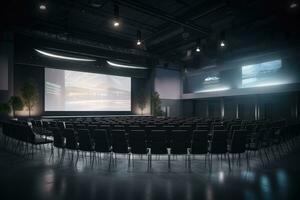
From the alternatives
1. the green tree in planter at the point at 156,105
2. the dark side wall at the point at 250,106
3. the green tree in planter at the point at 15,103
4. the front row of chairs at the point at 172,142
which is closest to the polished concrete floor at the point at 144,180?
the front row of chairs at the point at 172,142

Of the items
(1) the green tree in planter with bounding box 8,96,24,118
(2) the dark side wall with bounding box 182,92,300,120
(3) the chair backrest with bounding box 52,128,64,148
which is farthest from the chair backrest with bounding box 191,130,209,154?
(2) the dark side wall with bounding box 182,92,300,120

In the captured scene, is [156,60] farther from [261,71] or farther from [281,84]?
[281,84]

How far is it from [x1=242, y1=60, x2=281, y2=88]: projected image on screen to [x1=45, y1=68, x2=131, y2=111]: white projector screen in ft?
31.6

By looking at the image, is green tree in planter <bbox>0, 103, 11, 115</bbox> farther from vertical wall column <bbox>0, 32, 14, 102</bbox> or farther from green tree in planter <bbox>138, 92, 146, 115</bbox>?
green tree in planter <bbox>138, 92, 146, 115</bbox>

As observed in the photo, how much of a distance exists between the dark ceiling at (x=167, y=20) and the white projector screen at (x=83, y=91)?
310 cm

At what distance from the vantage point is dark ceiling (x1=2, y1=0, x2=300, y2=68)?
746cm

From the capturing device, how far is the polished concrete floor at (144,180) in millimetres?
3105

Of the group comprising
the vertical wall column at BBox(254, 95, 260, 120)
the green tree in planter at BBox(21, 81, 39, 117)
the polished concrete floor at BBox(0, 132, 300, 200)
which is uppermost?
the green tree in planter at BBox(21, 81, 39, 117)

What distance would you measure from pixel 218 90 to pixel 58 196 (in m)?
15.9

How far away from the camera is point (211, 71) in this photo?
1762cm

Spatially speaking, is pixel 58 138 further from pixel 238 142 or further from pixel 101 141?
pixel 238 142

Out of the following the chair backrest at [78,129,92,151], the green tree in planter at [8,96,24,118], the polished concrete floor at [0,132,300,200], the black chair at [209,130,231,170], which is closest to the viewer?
the polished concrete floor at [0,132,300,200]

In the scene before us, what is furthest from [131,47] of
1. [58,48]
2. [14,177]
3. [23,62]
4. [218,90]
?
[14,177]

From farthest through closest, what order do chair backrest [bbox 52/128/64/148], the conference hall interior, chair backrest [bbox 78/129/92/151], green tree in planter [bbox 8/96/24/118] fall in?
green tree in planter [bbox 8/96/24/118] < chair backrest [bbox 52/128/64/148] < chair backrest [bbox 78/129/92/151] < the conference hall interior
